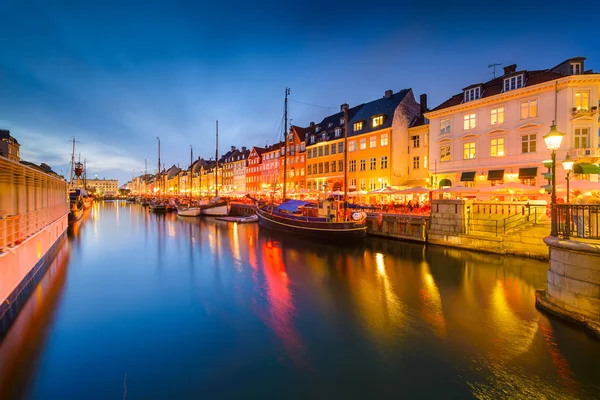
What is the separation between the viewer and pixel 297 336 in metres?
8.91

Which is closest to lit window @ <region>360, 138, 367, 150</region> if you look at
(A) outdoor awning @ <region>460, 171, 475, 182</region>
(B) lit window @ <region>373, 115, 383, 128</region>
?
(B) lit window @ <region>373, 115, 383, 128</region>

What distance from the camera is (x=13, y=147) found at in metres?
53.1

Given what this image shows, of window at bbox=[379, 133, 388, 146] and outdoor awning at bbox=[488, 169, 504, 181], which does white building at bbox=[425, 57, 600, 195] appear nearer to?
outdoor awning at bbox=[488, 169, 504, 181]

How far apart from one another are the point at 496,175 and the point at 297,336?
25.8m

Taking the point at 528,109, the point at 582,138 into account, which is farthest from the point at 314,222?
the point at 582,138

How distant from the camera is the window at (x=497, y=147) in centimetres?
2684

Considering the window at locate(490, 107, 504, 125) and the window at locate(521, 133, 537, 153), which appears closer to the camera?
the window at locate(521, 133, 537, 153)

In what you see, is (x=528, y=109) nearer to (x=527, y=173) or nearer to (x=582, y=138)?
(x=582, y=138)

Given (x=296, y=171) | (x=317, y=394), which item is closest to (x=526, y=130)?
(x=317, y=394)

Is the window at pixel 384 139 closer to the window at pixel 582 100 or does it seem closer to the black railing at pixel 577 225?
the window at pixel 582 100

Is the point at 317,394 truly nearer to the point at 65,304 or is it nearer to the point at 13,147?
the point at 65,304

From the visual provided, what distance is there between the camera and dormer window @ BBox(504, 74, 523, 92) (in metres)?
25.8

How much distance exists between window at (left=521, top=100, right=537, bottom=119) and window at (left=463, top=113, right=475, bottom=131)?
4.09 metres

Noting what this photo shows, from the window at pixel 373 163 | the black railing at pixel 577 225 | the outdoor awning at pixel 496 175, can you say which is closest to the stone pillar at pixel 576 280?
the black railing at pixel 577 225
